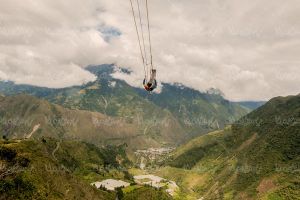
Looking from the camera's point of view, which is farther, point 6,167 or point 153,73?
point 6,167

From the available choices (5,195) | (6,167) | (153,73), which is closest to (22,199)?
(5,195)

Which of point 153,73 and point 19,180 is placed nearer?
point 153,73

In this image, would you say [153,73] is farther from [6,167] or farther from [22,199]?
[6,167]

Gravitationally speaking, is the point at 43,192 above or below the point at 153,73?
below

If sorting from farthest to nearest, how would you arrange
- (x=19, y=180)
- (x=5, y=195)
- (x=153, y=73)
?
(x=19, y=180), (x=5, y=195), (x=153, y=73)

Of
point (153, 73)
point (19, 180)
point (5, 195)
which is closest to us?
point (153, 73)

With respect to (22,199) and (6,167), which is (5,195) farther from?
(6,167)

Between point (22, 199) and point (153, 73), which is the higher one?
point (153, 73)

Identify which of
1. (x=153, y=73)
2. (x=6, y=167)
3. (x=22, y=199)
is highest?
(x=153, y=73)
